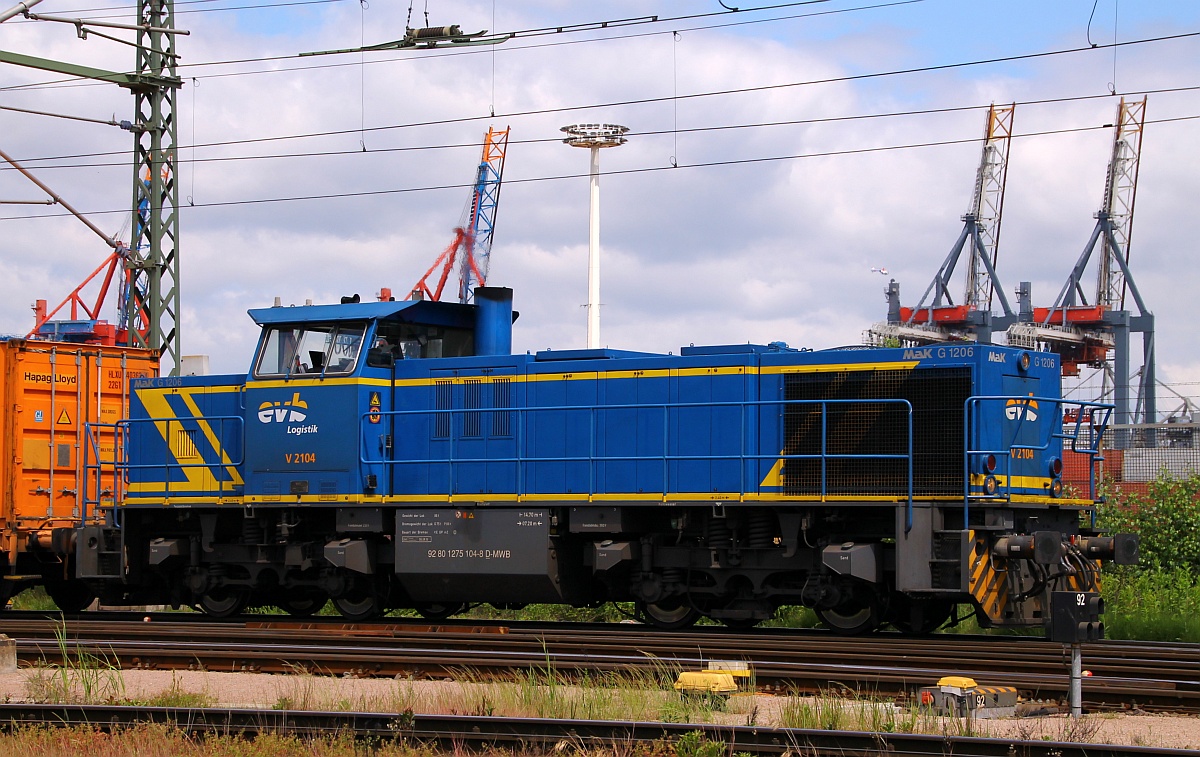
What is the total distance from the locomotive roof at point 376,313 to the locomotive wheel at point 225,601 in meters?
3.48

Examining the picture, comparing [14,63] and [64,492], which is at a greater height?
[14,63]

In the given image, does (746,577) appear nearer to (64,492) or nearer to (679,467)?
(679,467)

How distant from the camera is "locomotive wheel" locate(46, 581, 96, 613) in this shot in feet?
60.9

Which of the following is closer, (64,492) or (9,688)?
(9,688)

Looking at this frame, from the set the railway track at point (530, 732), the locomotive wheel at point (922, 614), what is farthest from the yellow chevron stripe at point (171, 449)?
the locomotive wheel at point (922, 614)

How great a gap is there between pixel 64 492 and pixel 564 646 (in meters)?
8.94

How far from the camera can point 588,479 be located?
14672 millimetres

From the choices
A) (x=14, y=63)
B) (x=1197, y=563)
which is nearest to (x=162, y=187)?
(x=14, y=63)

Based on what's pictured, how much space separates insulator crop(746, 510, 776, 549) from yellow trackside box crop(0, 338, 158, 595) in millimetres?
8257

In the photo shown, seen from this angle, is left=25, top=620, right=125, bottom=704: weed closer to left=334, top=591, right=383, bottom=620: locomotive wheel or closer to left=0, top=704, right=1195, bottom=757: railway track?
left=0, top=704, right=1195, bottom=757: railway track

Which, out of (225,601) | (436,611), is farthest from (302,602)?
(436,611)

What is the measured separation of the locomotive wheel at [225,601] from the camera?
1673 centimetres

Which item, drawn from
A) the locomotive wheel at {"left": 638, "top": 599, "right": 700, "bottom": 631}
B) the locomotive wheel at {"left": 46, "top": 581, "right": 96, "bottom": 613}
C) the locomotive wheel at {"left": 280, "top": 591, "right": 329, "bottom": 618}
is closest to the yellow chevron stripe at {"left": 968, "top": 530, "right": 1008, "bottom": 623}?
the locomotive wheel at {"left": 638, "top": 599, "right": 700, "bottom": 631}

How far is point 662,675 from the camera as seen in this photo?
32.2 ft
